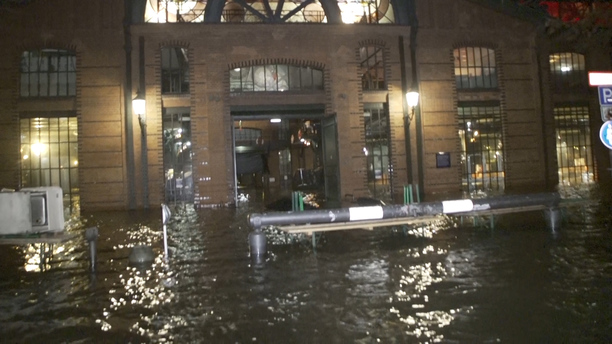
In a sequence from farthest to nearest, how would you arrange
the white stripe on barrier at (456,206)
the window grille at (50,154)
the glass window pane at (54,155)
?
the glass window pane at (54,155), the window grille at (50,154), the white stripe on barrier at (456,206)

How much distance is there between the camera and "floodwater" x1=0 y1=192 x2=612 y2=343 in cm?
443

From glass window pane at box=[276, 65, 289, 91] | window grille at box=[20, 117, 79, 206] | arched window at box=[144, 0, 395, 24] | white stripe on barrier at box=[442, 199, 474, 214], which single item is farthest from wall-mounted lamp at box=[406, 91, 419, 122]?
window grille at box=[20, 117, 79, 206]

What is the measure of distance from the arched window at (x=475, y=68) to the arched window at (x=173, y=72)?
1124cm

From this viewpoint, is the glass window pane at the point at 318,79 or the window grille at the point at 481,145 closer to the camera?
the glass window pane at the point at 318,79

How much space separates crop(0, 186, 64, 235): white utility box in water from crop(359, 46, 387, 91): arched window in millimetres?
13726

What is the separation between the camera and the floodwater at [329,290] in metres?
4.43

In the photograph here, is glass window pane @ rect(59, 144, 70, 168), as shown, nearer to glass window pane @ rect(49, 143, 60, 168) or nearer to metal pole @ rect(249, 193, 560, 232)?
glass window pane @ rect(49, 143, 60, 168)

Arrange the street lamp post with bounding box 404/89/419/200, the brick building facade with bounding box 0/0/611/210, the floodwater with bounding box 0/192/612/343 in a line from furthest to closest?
the street lamp post with bounding box 404/89/419/200, the brick building facade with bounding box 0/0/611/210, the floodwater with bounding box 0/192/612/343

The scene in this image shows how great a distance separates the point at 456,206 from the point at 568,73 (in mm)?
17612

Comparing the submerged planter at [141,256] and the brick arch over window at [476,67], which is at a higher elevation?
the brick arch over window at [476,67]

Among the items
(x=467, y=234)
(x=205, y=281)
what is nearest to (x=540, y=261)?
(x=467, y=234)

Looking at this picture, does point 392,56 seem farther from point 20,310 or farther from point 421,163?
point 20,310

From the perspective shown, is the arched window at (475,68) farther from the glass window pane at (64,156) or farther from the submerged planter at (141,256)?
the submerged planter at (141,256)

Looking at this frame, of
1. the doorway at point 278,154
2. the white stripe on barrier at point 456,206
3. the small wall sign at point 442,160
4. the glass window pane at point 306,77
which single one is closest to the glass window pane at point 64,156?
the glass window pane at point 306,77
